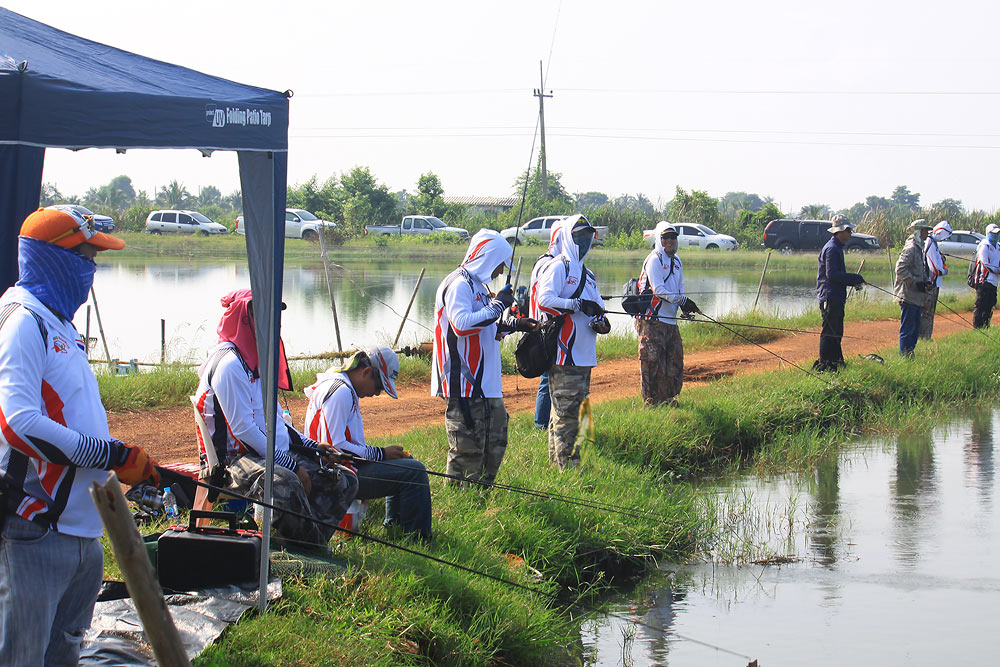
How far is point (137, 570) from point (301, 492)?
1.93m

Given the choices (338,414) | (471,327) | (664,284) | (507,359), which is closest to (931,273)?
(664,284)

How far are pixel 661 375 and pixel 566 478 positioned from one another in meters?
2.62

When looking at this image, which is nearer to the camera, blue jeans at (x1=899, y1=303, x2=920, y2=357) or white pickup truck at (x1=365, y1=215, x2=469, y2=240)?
blue jeans at (x1=899, y1=303, x2=920, y2=357)

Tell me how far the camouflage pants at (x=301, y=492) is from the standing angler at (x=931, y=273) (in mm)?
10369

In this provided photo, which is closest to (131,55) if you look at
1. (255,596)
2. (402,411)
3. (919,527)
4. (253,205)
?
(253,205)

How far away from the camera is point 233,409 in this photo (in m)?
4.77

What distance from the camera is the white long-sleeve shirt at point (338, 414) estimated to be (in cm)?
536

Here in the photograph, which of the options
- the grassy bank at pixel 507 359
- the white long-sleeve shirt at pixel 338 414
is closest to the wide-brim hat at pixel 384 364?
the white long-sleeve shirt at pixel 338 414

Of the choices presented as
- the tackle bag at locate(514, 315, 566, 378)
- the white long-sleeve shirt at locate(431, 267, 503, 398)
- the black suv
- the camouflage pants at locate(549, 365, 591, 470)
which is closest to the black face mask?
the tackle bag at locate(514, 315, 566, 378)

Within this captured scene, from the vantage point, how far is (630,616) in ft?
19.9

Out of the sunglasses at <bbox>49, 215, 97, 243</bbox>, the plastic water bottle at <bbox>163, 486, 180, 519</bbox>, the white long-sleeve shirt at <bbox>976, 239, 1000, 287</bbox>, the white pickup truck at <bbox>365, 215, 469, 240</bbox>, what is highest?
the white pickup truck at <bbox>365, 215, 469, 240</bbox>

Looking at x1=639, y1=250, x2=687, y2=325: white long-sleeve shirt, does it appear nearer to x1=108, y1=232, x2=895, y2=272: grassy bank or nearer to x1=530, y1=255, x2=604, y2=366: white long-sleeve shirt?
x1=530, y1=255, x2=604, y2=366: white long-sleeve shirt

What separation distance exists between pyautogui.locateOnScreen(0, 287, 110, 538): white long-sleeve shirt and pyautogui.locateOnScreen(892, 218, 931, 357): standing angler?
462 inches

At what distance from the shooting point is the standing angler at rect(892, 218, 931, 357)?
1298cm
